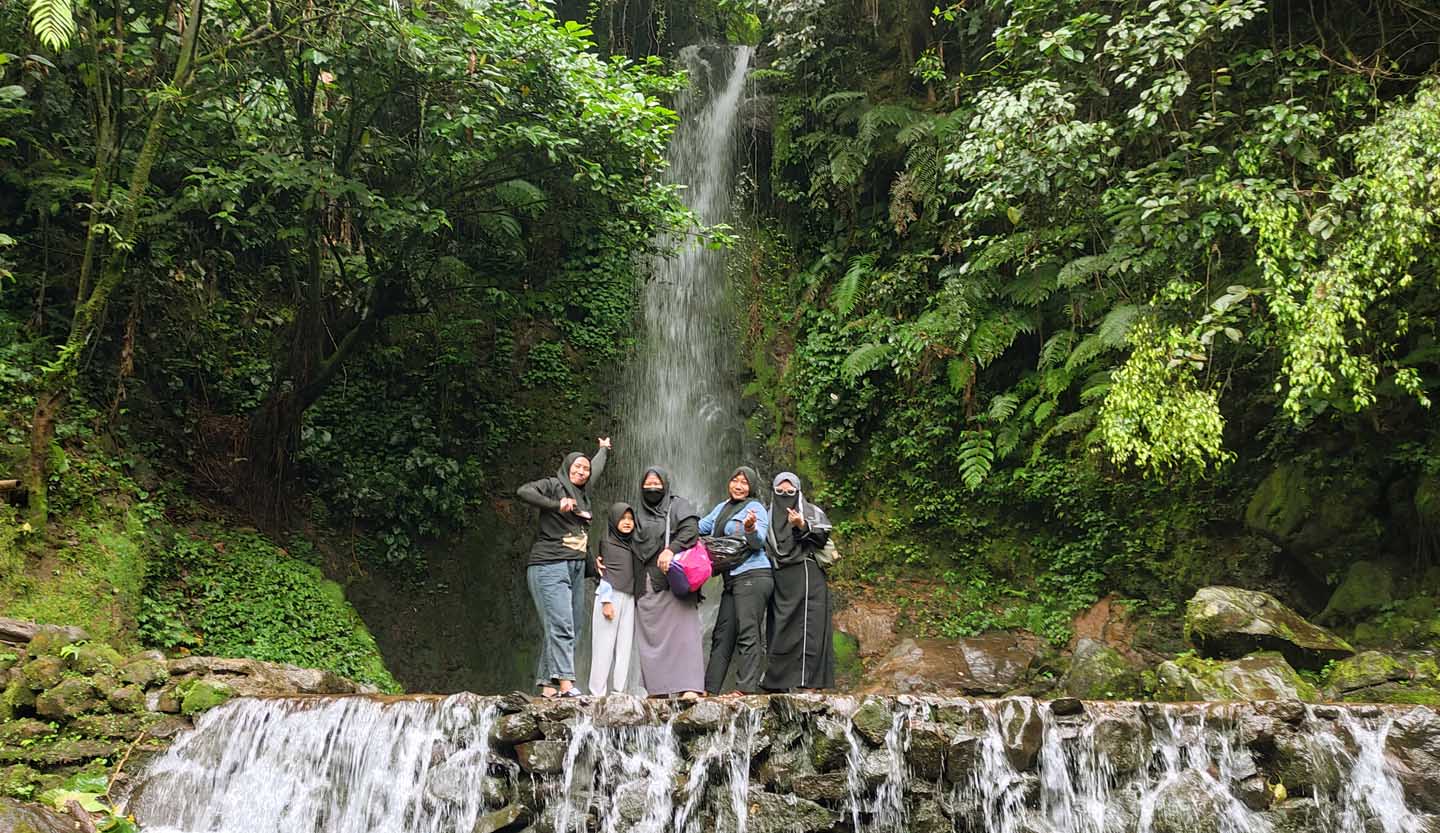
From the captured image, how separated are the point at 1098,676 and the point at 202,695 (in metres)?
6.66

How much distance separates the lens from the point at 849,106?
43.0 feet

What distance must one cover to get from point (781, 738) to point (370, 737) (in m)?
2.48

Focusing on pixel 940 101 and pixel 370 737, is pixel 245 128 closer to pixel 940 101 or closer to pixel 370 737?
pixel 370 737

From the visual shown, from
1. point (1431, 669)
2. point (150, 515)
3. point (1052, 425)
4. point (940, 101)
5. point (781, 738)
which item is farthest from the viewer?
point (940, 101)

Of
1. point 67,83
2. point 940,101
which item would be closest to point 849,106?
point 940,101

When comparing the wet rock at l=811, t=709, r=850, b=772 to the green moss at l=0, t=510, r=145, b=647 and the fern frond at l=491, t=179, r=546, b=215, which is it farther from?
the fern frond at l=491, t=179, r=546, b=215

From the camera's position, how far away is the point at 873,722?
5363 millimetres

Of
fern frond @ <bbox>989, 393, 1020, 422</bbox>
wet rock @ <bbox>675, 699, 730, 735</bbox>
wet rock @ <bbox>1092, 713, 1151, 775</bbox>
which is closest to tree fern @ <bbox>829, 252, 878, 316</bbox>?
fern frond @ <bbox>989, 393, 1020, 422</bbox>

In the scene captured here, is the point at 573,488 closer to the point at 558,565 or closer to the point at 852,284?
the point at 558,565

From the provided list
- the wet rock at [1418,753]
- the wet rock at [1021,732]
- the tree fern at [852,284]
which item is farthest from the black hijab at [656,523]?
the tree fern at [852,284]

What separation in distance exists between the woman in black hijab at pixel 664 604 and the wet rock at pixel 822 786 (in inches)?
47.7

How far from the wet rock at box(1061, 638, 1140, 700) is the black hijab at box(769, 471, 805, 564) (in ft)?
9.68

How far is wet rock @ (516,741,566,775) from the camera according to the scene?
5387 millimetres

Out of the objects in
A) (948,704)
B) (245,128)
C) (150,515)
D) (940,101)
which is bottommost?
(948,704)
